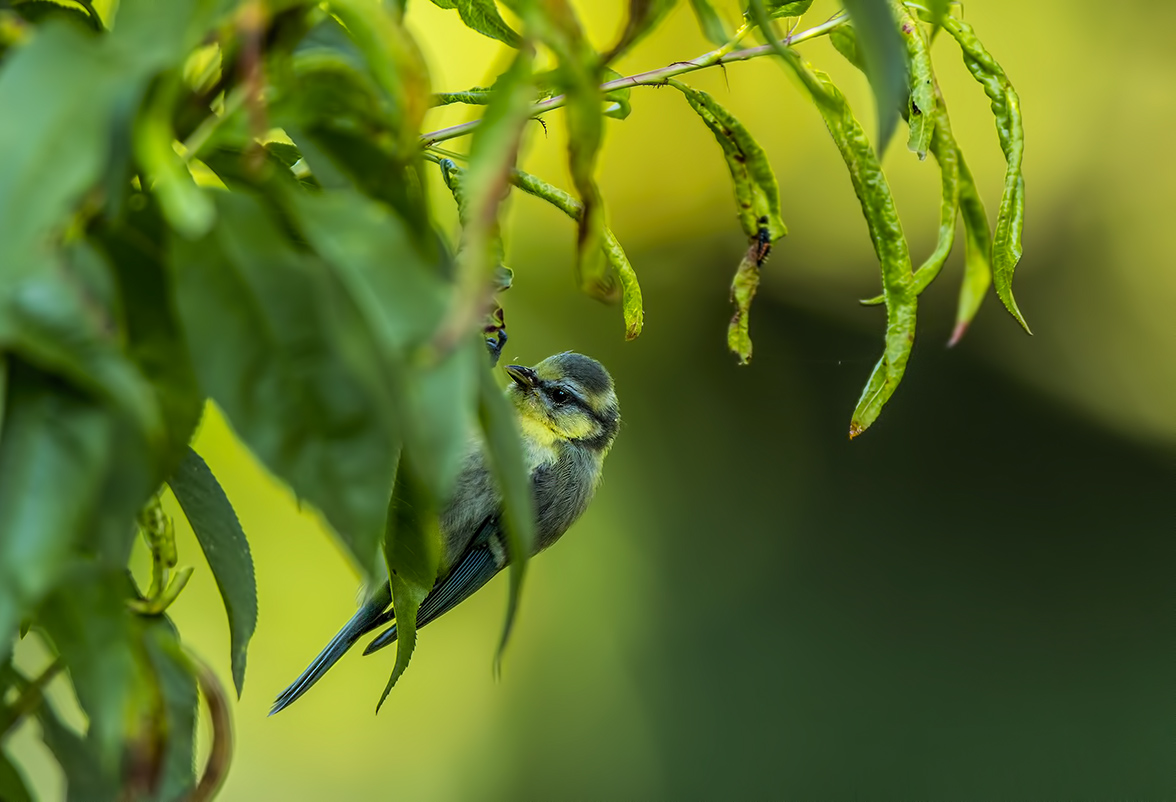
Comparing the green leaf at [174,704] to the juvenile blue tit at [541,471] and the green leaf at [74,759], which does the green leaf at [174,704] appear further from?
the juvenile blue tit at [541,471]

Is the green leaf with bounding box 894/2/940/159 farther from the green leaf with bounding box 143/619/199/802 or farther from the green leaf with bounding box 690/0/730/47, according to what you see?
the green leaf with bounding box 143/619/199/802

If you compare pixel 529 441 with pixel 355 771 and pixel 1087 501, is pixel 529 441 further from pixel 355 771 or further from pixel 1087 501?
pixel 1087 501

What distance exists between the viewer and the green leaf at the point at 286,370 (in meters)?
0.43

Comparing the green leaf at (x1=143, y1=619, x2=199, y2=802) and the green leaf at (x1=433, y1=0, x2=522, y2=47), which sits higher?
the green leaf at (x1=433, y1=0, x2=522, y2=47)

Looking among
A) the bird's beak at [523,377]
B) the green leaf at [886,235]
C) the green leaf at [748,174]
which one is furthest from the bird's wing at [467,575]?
the green leaf at [886,235]

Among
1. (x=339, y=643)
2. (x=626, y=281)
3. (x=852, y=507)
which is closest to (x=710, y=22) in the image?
(x=626, y=281)

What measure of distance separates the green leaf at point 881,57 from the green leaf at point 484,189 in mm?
141

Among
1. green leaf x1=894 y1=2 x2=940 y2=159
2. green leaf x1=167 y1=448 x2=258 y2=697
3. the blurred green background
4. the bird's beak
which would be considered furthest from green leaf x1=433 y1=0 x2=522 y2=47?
the blurred green background

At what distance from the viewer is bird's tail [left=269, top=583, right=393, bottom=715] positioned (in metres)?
1.71

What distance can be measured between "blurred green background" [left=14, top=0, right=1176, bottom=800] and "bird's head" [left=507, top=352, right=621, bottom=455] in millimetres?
1054

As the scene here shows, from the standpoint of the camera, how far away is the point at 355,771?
307 centimetres

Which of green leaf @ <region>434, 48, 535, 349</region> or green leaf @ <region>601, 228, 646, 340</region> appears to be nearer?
green leaf @ <region>434, 48, 535, 349</region>

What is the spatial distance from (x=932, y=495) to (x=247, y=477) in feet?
6.64

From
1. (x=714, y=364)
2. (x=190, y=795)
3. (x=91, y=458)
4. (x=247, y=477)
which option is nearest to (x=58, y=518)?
(x=91, y=458)
